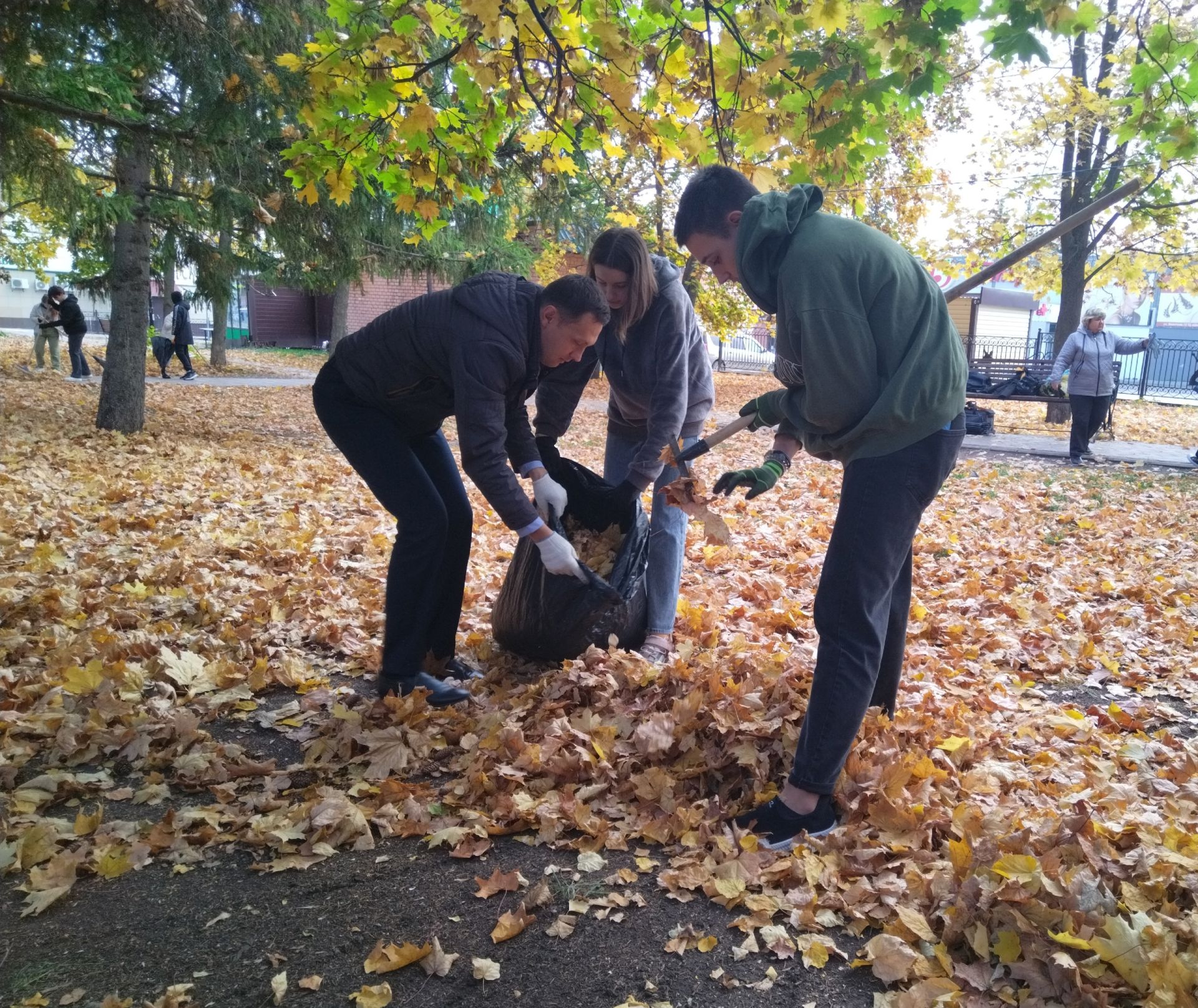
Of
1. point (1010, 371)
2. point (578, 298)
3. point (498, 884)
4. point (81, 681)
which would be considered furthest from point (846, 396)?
point (1010, 371)

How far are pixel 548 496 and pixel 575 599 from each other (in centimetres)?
40

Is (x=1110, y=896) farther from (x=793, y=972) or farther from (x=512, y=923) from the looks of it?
(x=512, y=923)

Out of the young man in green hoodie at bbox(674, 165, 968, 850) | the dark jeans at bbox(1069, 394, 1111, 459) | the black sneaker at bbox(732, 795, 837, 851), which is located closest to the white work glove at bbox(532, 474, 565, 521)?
the young man in green hoodie at bbox(674, 165, 968, 850)

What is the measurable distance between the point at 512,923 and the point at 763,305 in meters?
1.67

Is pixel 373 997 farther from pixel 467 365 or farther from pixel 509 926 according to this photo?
pixel 467 365

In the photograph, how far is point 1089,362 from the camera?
971 cm

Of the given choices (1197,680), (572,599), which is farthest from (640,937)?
(1197,680)

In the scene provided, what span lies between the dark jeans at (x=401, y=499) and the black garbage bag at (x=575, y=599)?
0.33 metres

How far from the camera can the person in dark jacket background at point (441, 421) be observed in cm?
280

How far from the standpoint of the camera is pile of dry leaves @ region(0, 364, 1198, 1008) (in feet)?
6.63

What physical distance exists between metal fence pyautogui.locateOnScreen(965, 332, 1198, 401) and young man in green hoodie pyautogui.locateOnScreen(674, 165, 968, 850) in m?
19.5

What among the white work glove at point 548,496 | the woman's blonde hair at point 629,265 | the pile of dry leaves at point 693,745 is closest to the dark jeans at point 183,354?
the pile of dry leaves at point 693,745

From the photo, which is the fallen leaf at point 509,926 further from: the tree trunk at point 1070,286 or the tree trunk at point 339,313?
the tree trunk at point 339,313

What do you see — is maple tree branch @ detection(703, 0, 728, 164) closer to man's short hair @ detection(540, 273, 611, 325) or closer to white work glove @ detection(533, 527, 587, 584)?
man's short hair @ detection(540, 273, 611, 325)
